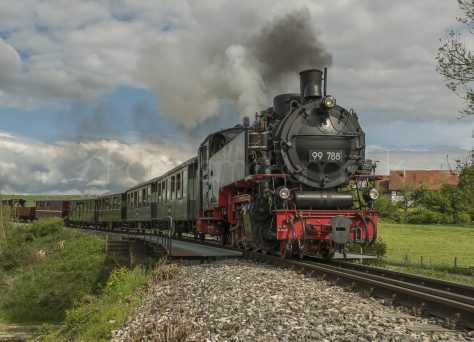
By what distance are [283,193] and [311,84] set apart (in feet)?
9.82

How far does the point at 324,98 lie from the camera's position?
1134 cm

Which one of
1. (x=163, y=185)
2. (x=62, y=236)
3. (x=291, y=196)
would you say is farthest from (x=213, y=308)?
(x=62, y=236)

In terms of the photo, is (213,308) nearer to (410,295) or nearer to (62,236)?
(410,295)

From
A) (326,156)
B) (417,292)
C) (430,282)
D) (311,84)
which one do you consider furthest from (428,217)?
(417,292)

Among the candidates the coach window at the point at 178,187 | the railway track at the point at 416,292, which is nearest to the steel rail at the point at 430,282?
the railway track at the point at 416,292

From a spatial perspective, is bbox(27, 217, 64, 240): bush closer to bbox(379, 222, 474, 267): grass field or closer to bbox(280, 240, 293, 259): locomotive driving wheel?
bbox(379, 222, 474, 267): grass field

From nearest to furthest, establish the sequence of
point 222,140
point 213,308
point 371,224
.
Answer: point 213,308
point 371,224
point 222,140

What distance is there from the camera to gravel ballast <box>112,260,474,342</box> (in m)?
5.21

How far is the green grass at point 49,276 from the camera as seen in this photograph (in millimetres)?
23781

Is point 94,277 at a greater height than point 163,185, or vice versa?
point 163,185

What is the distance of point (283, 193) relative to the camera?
10.5 m

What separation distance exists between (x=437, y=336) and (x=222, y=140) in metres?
11.9

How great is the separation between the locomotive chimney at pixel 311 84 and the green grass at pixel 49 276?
47.2 feet

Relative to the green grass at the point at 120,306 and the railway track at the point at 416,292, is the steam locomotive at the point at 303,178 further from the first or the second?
the green grass at the point at 120,306
